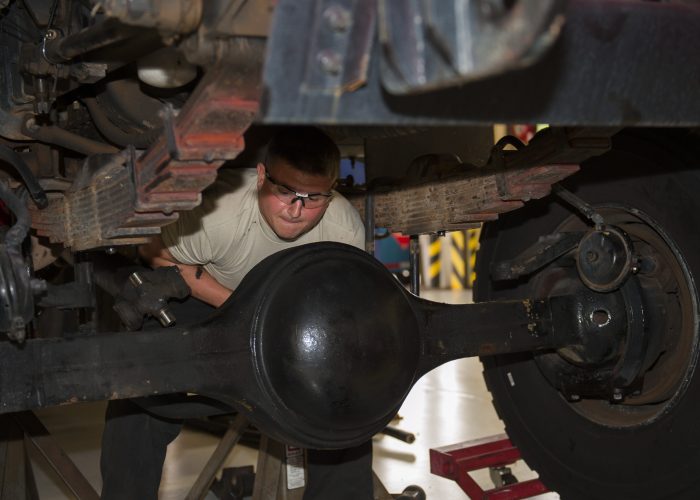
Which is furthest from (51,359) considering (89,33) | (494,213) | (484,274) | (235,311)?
(484,274)

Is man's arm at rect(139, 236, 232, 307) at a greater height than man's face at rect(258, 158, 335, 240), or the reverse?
man's face at rect(258, 158, 335, 240)

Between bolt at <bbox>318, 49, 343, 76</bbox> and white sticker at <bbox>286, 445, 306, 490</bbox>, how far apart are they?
5.87 feet

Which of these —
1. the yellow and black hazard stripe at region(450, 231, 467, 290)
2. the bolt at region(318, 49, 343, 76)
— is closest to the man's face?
the bolt at region(318, 49, 343, 76)

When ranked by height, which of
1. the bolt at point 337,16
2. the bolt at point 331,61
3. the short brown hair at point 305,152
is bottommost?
the short brown hair at point 305,152

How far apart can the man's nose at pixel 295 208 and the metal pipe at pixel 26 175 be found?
59 cm

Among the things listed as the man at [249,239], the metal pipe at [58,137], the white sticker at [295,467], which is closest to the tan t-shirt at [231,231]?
the man at [249,239]

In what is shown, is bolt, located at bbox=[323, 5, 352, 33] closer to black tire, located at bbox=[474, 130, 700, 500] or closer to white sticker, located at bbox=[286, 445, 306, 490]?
black tire, located at bbox=[474, 130, 700, 500]

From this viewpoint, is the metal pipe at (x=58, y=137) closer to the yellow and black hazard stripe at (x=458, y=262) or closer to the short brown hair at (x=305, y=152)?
the short brown hair at (x=305, y=152)

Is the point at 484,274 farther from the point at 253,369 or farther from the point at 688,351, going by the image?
the point at 253,369

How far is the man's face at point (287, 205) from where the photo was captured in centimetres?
182

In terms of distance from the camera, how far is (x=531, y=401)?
2.08 m

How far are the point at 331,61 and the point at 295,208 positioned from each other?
1.02m

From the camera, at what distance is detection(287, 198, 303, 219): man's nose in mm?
1851

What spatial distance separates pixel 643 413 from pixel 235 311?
1029 millimetres
